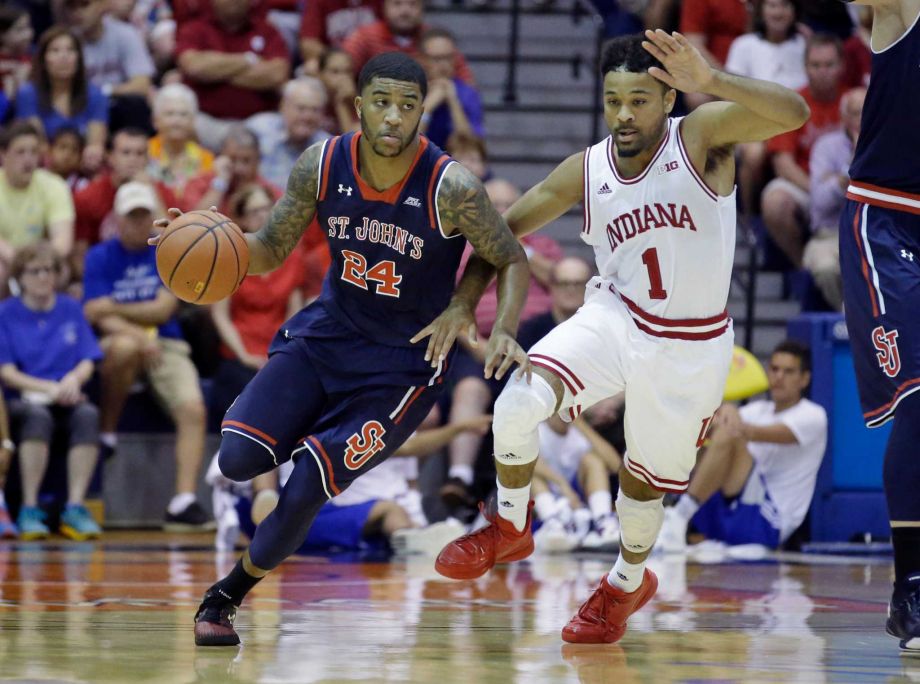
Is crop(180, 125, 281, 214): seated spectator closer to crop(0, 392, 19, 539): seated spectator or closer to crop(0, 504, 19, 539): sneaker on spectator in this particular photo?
crop(0, 392, 19, 539): seated spectator

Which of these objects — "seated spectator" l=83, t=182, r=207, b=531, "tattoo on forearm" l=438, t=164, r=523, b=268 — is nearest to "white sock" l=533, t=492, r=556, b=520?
"seated spectator" l=83, t=182, r=207, b=531

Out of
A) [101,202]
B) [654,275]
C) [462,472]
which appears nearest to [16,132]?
[101,202]

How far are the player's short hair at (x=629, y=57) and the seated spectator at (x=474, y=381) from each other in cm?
376

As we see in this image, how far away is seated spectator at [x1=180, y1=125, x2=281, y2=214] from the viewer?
393 inches

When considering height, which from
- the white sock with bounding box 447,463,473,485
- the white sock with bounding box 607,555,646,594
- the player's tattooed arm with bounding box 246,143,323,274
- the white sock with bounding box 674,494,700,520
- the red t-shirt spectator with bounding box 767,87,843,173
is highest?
the red t-shirt spectator with bounding box 767,87,843,173

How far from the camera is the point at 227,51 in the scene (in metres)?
11.1

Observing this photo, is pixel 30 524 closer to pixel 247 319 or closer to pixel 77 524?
pixel 77 524

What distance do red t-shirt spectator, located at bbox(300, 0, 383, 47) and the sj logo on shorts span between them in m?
7.50

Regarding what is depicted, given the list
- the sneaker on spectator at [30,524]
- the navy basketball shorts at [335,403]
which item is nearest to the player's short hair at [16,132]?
the sneaker on spectator at [30,524]

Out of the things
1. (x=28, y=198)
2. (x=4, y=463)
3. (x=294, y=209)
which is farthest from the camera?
(x=28, y=198)

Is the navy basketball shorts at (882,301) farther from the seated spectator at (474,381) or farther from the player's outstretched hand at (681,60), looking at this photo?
the seated spectator at (474,381)

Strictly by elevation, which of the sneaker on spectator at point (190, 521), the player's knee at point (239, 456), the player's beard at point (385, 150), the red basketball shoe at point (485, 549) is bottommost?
the sneaker on spectator at point (190, 521)

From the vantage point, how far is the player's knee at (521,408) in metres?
4.92

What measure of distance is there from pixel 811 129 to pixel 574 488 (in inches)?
135
